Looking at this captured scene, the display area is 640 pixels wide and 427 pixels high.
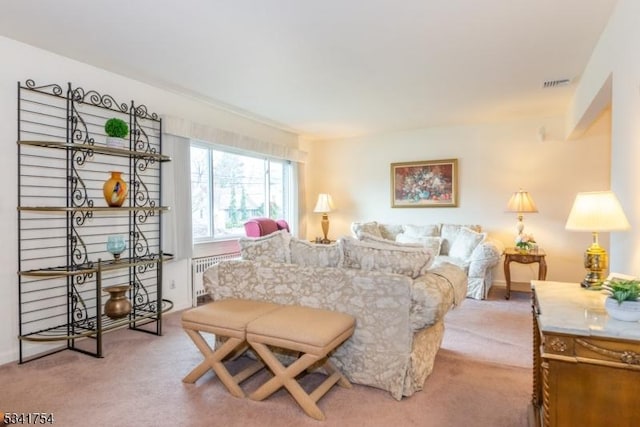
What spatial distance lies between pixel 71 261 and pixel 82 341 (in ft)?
2.33

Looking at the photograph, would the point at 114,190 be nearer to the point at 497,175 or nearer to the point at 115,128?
the point at 115,128

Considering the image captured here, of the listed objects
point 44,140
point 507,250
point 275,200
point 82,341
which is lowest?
point 82,341

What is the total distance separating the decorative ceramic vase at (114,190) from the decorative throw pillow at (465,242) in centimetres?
406

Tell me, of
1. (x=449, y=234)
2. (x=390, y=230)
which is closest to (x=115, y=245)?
(x=390, y=230)

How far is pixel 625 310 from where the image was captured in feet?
4.21

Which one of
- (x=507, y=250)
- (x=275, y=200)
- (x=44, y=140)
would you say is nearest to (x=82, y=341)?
(x=44, y=140)

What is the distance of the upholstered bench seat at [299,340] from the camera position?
197cm

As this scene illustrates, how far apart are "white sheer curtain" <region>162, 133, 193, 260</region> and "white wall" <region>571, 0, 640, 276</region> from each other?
381cm

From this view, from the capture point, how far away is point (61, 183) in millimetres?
3100

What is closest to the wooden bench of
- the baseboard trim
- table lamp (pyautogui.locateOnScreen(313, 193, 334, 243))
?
the baseboard trim

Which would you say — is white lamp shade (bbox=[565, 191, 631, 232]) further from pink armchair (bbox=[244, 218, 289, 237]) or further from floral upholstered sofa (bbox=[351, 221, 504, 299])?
pink armchair (bbox=[244, 218, 289, 237])

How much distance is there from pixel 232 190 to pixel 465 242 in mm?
3274

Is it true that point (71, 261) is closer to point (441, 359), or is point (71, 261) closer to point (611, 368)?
point (441, 359)

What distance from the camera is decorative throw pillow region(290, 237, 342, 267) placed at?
2547 mm
